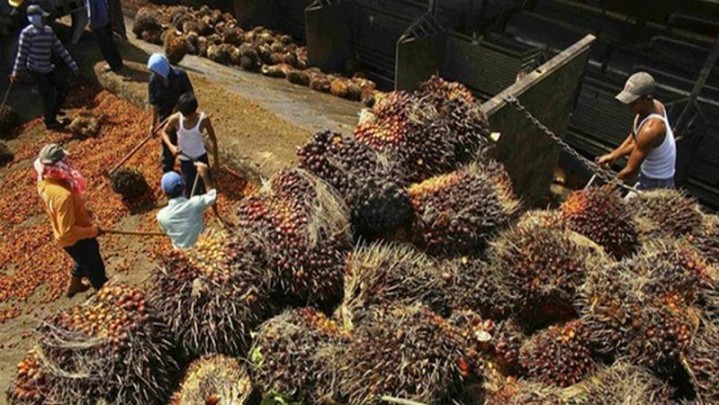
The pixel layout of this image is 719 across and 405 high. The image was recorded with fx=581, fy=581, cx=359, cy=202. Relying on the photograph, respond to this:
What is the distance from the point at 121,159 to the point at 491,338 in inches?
292

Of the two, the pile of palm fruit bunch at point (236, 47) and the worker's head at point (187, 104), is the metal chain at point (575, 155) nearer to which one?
the worker's head at point (187, 104)

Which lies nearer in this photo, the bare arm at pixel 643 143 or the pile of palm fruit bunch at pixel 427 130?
the pile of palm fruit bunch at pixel 427 130

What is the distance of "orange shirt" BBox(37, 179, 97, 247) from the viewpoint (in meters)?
5.61

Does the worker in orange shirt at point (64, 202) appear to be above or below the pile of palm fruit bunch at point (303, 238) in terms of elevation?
below

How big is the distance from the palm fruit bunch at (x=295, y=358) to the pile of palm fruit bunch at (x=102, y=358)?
1.94 feet

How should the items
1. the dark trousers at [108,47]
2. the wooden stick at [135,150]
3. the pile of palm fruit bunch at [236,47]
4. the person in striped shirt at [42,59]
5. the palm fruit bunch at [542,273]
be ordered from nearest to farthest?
the palm fruit bunch at [542,273] → the wooden stick at [135,150] → the person in striped shirt at [42,59] → the dark trousers at [108,47] → the pile of palm fruit bunch at [236,47]

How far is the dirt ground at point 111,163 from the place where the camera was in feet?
23.3

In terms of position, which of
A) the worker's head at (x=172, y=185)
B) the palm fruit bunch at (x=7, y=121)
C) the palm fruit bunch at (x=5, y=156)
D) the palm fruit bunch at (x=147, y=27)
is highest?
the worker's head at (x=172, y=185)

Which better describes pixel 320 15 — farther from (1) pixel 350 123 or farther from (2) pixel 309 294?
(2) pixel 309 294

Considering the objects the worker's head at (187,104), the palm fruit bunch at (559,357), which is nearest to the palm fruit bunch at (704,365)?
the palm fruit bunch at (559,357)

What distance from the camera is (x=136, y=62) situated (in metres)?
11.5

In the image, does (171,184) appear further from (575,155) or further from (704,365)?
(704,365)

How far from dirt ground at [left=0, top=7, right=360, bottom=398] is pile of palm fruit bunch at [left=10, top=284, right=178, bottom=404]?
2014mm

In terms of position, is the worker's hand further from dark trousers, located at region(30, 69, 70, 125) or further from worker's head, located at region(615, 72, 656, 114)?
dark trousers, located at region(30, 69, 70, 125)
